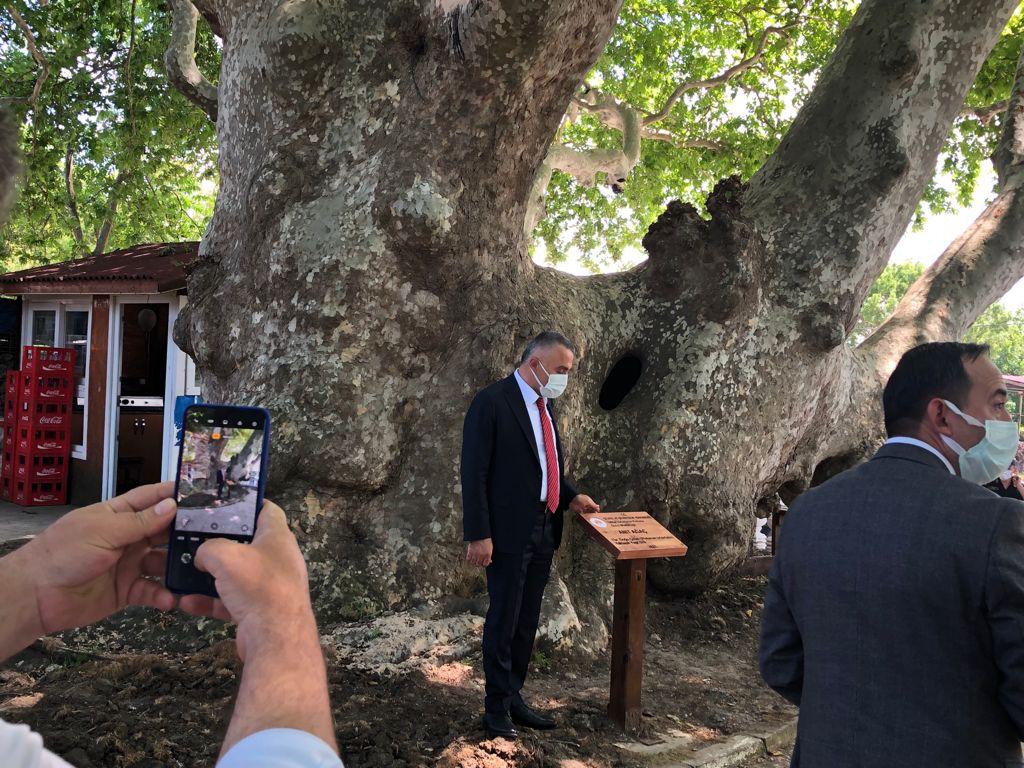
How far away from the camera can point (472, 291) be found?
5.89 meters

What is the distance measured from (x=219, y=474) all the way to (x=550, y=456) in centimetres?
327

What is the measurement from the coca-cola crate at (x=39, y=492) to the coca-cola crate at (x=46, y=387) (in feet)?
3.79

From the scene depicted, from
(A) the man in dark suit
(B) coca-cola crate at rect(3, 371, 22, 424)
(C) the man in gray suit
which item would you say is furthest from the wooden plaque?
(B) coca-cola crate at rect(3, 371, 22, 424)

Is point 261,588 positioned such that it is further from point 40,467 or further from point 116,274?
point 40,467

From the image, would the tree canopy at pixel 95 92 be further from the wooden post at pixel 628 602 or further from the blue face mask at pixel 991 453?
the blue face mask at pixel 991 453

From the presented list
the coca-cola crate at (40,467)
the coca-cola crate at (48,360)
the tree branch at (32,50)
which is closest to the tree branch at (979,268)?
the coca-cola crate at (48,360)

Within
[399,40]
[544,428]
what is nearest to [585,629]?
[544,428]

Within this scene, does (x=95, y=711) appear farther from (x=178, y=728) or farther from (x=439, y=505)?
(x=439, y=505)

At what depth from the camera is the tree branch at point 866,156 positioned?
22.8 ft

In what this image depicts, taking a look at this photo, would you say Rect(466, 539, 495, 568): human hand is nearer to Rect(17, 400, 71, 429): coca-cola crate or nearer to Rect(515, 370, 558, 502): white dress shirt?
Rect(515, 370, 558, 502): white dress shirt

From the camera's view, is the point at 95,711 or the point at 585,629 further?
the point at 585,629

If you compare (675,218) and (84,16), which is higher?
(84,16)

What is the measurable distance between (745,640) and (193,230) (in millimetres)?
23895

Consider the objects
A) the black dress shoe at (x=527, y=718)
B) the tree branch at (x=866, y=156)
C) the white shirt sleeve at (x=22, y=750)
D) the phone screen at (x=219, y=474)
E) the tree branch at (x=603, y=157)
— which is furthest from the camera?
the tree branch at (x=603, y=157)
